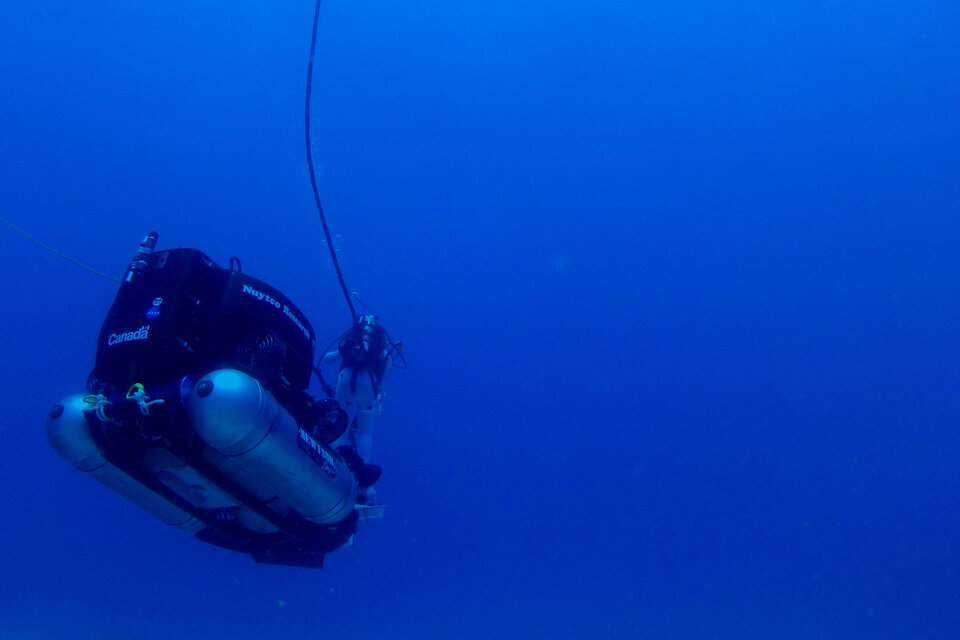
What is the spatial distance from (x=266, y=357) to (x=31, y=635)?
14689 millimetres

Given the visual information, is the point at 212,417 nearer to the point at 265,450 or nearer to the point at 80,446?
the point at 265,450

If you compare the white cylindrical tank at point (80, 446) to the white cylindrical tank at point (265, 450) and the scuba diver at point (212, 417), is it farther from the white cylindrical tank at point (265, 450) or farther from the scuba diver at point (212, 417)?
the white cylindrical tank at point (265, 450)

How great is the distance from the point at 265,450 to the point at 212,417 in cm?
32

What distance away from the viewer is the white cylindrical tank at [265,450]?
261 centimetres

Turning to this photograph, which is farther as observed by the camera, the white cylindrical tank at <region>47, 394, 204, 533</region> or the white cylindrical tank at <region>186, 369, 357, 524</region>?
the white cylindrical tank at <region>47, 394, 204, 533</region>

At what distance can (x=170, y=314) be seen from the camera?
9.10 ft

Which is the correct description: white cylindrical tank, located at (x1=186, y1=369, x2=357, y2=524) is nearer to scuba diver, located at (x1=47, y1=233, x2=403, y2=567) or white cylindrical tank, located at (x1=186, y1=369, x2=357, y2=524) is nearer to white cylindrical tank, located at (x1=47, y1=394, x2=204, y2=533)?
scuba diver, located at (x1=47, y1=233, x2=403, y2=567)

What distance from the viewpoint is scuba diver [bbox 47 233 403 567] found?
269cm

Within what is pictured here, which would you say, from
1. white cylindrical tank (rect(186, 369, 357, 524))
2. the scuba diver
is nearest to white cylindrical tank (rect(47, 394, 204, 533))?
the scuba diver

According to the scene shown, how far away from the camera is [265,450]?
281cm

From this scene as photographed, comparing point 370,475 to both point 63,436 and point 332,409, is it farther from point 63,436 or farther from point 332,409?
point 63,436

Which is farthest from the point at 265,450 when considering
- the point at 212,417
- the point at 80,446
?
the point at 80,446

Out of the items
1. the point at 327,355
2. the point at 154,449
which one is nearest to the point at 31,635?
the point at 327,355

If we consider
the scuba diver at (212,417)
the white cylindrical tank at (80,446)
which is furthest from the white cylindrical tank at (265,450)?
the white cylindrical tank at (80,446)
